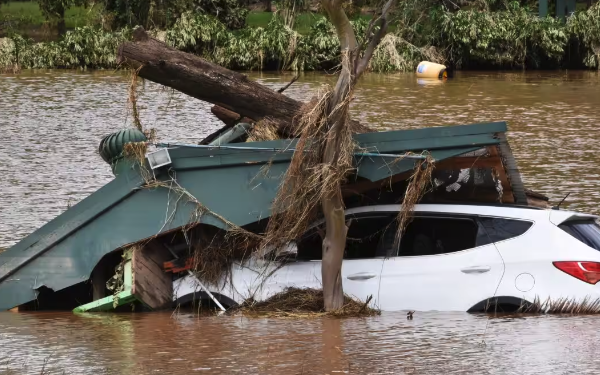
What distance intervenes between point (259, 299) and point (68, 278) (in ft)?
6.38

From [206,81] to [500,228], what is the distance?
3.33 m

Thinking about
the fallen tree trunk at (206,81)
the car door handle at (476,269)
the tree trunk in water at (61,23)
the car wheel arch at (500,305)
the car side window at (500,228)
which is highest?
the tree trunk in water at (61,23)

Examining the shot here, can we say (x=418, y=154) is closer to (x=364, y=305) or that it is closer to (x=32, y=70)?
(x=364, y=305)

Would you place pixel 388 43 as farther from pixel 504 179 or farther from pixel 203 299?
pixel 203 299

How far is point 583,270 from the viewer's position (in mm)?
9648

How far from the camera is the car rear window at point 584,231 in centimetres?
983

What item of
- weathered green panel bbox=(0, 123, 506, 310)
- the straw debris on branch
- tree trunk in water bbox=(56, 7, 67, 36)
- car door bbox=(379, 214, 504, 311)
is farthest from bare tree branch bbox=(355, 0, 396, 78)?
tree trunk in water bbox=(56, 7, 67, 36)

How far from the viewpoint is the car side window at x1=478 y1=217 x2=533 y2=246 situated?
32.5 ft

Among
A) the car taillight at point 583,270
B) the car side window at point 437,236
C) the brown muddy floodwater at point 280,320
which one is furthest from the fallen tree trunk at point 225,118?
the car taillight at point 583,270

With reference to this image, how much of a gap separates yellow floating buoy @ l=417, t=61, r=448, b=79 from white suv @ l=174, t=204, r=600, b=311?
99.0ft

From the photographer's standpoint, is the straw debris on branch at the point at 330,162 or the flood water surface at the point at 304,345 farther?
the straw debris on branch at the point at 330,162

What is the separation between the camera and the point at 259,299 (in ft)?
35.2

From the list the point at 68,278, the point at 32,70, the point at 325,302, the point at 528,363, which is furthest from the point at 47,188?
the point at 32,70

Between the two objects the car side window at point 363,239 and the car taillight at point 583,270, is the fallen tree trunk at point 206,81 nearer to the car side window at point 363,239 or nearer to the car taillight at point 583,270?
the car side window at point 363,239
